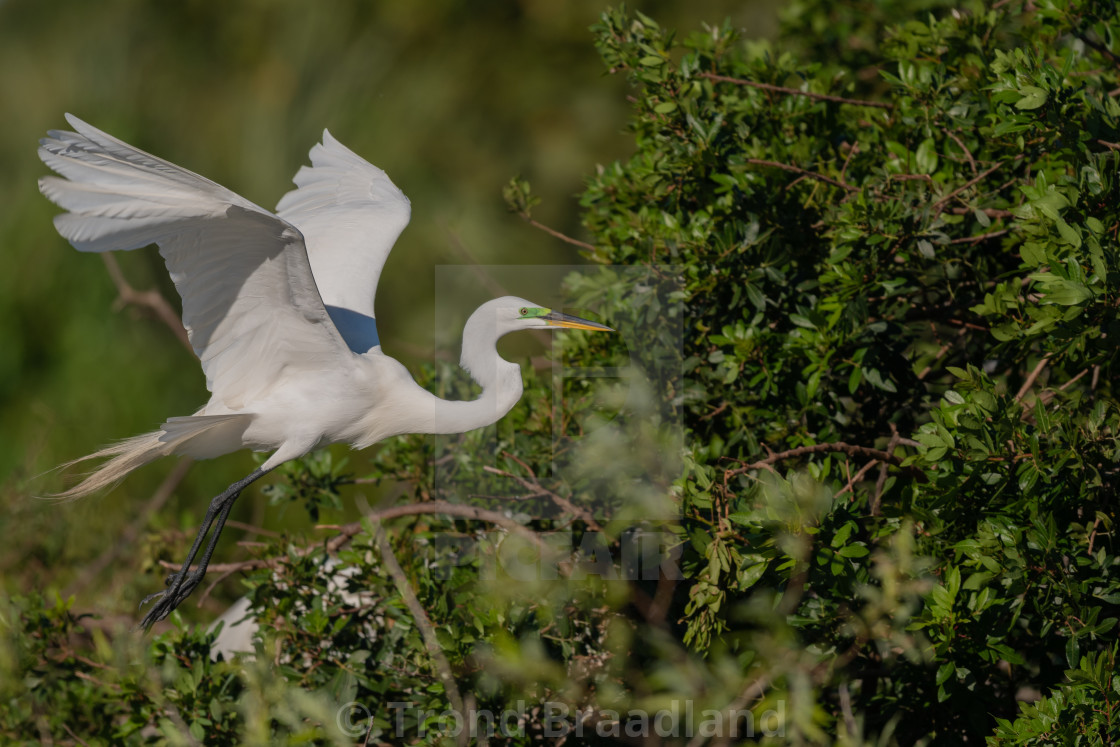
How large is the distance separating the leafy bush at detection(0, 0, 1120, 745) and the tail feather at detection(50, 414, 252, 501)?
0.33 meters

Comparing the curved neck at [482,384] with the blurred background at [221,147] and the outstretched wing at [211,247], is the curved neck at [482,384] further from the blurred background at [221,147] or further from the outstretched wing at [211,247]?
the blurred background at [221,147]

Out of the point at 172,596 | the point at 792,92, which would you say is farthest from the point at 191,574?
the point at 792,92

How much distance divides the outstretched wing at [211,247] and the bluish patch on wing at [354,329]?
266 millimetres

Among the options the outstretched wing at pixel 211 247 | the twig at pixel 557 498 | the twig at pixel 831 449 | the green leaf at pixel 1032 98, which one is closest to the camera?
the outstretched wing at pixel 211 247

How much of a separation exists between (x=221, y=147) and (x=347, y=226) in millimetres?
3171

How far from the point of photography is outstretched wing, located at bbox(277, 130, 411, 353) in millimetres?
3084

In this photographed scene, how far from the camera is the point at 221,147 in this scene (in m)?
6.02

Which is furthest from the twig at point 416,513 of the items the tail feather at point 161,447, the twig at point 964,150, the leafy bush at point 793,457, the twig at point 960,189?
the twig at point 964,150

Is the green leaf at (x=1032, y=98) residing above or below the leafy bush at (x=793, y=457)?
above

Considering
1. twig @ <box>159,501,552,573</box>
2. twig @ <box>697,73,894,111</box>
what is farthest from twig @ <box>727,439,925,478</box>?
twig @ <box>697,73,894,111</box>

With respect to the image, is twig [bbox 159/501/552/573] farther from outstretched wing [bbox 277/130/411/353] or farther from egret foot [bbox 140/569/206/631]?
outstretched wing [bbox 277/130/411/353]

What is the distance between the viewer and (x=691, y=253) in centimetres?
256

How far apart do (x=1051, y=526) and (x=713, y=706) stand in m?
0.91

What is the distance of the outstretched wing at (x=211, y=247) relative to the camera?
203 cm
